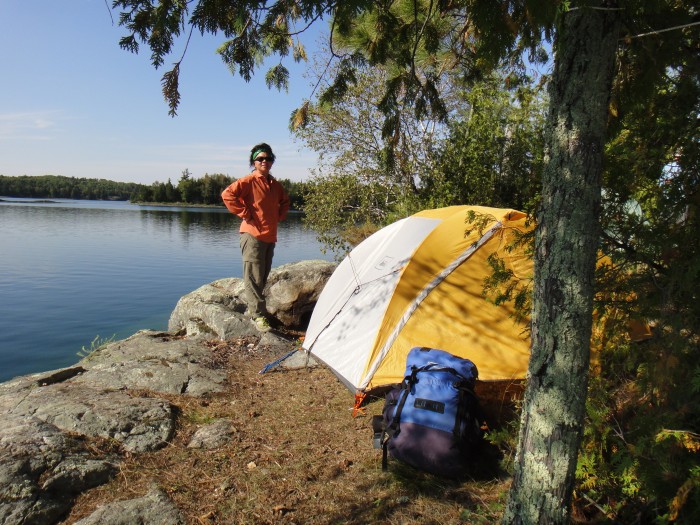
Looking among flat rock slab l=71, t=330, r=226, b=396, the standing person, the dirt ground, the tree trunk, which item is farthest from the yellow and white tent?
the standing person

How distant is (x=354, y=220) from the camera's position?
10.6 m

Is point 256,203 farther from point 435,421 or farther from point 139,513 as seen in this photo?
point 139,513

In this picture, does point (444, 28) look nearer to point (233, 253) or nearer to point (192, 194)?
point (233, 253)

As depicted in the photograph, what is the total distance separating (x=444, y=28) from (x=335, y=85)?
1.04 meters

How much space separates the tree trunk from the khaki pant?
473 cm

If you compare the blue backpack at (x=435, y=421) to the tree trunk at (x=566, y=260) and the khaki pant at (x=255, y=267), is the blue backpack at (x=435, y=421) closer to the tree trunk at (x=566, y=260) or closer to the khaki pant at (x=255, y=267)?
the tree trunk at (x=566, y=260)

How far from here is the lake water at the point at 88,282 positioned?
966 centimetres

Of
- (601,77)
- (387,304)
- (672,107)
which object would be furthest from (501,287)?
(601,77)

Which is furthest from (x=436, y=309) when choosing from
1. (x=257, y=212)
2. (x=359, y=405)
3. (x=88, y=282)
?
(x=88, y=282)

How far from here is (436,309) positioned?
424cm

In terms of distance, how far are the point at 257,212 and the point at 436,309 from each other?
3085 mm

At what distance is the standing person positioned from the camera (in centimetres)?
619

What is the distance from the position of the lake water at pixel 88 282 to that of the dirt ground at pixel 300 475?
19.9ft

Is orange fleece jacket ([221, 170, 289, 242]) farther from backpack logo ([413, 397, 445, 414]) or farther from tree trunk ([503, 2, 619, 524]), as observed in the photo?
tree trunk ([503, 2, 619, 524])
